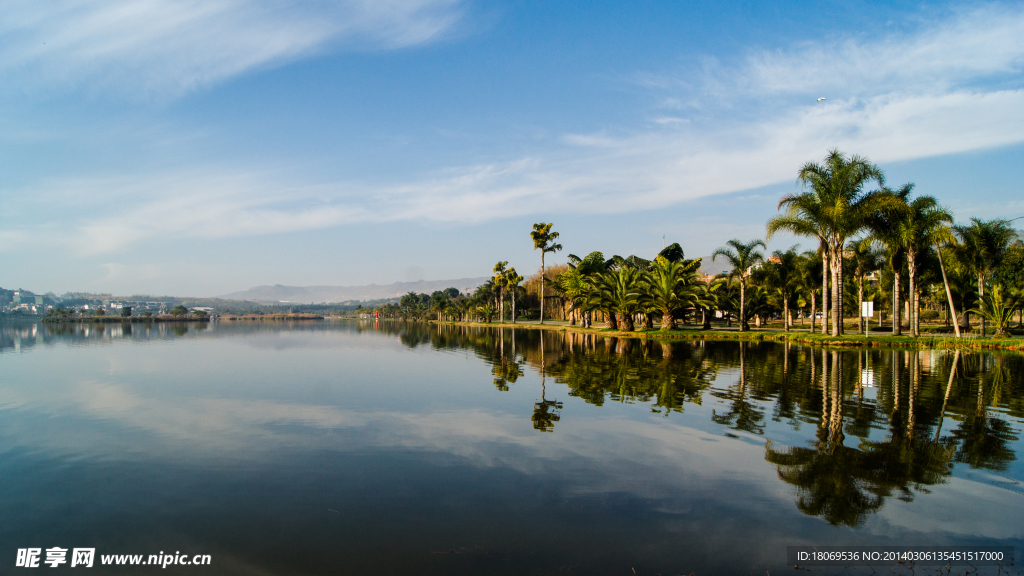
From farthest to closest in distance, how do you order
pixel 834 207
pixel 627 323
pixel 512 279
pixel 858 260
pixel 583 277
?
pixel 512 279 → pixel 583 277 → pixel 627 323 → pixel 858 260 → pixel 834 207

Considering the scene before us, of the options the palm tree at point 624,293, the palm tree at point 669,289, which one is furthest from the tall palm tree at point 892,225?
the palm tree at point 624,293

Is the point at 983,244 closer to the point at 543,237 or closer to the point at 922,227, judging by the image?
the point at 922,227

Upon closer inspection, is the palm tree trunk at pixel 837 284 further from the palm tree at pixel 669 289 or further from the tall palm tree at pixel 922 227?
the palm tree at pixel 669 289

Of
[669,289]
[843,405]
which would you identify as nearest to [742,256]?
[669,289]

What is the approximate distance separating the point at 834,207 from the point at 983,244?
39.1 ft

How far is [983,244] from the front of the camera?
34.6 m

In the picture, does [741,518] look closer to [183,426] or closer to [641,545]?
[641,545]

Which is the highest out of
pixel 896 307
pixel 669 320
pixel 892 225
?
pixel 892 225

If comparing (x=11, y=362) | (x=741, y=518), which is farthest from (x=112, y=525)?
(x=11, y=362)

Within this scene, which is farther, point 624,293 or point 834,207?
point 624,293

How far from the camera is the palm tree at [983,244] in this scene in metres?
34.2

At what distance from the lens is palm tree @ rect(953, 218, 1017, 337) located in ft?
112

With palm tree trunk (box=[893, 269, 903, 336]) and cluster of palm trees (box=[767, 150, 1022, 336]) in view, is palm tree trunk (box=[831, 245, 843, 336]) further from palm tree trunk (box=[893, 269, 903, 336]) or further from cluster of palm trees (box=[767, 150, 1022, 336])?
palm tree trunk (box=[893, 269, 903, 336])

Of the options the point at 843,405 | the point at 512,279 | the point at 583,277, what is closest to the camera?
the point at 843,405
